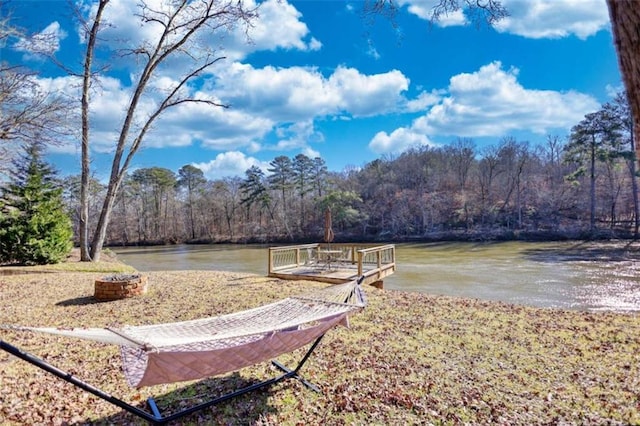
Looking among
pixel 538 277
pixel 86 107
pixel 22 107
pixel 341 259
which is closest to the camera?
pixel 22 107

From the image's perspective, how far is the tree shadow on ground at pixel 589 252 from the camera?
656 inches

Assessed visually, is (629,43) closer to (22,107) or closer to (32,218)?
(22,107)

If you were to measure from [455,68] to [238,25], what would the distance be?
9.73 meters

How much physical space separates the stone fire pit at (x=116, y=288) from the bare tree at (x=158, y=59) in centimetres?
614

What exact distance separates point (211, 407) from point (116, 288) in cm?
478

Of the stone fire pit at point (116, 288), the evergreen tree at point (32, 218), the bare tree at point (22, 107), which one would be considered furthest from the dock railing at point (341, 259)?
the evergreen tree at point (32, 218)

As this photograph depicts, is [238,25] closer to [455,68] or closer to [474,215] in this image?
[455,68]

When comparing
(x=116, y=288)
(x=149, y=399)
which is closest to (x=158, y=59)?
(x=116, y=288)

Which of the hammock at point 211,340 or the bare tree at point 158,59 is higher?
the bare tree at point 158,59

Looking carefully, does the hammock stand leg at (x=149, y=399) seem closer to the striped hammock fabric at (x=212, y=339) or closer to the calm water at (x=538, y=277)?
the striped hammock fabric at (x=212, y=339)

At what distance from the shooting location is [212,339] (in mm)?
2221

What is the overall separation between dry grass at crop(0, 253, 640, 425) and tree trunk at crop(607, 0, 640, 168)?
227 cm

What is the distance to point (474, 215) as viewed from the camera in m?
33.1

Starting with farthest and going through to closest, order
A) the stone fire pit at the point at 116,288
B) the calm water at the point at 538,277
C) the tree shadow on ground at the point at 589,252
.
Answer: the tree shadow on ground at the point at 589,252
the calm water at the point at 538,277
the stone fire pit at the point at 116,288
